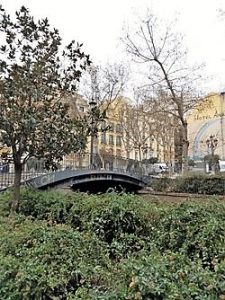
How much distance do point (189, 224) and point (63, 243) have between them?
2412mm

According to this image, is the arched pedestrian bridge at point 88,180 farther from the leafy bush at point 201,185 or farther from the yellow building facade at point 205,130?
the yellow building facade at point 205,130

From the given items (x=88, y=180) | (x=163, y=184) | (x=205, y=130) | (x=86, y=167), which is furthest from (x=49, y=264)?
(x=205, y=130)

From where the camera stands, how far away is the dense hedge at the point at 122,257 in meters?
3.17

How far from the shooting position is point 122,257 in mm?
5418

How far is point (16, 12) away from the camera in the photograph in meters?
11.0

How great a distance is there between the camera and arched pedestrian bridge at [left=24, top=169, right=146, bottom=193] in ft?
50.8

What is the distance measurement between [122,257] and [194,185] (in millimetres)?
15497

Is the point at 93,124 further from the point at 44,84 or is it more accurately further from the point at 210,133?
the point at 210,133

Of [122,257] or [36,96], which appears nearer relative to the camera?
[122,257]

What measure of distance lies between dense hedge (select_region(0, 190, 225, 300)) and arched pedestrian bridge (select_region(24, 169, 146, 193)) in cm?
612

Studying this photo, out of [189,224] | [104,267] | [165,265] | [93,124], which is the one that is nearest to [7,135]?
[93,124]

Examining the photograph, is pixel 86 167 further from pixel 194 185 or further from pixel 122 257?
pixel 122 257

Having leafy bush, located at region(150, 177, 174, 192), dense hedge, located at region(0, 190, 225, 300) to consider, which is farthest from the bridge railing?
dense hedge, located at region(0, 190, 225, 300)

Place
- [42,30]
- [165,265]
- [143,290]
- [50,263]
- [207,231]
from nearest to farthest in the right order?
[143,290]
[165,265]
[50,263]
[207,231]
[42,30]
